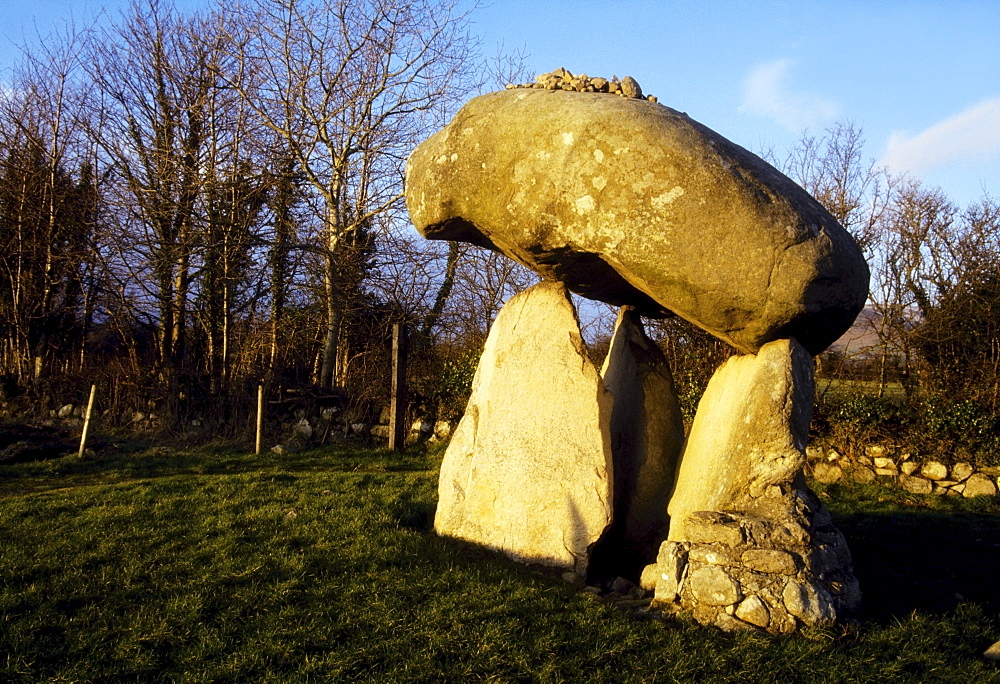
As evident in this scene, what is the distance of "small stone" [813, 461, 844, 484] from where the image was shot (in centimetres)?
1046

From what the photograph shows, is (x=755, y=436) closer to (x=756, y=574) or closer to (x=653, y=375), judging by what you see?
(x=756, y=574)

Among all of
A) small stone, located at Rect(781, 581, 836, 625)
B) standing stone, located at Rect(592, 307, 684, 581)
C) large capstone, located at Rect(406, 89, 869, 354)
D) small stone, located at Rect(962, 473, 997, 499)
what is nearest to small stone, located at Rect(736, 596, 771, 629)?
small stone, located at Rect(781, 581, 836, 625)

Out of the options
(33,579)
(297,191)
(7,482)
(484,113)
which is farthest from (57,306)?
(484,113)

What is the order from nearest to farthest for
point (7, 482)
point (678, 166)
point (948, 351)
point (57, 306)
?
point (678, 166)
point (7, 482)
point (948, 351)
point (57, 306)

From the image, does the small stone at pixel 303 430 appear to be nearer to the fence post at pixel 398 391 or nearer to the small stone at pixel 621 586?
the fence post at pixel 398 391

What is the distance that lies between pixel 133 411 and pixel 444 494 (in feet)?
33.1

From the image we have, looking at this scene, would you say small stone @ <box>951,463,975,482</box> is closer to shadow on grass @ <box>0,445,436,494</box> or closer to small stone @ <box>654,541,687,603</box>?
small stone @ <box>654,541,687,603</box>

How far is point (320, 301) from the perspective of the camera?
16.0m

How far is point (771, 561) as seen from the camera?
461 cm

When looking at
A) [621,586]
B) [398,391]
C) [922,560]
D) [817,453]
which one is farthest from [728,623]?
[398,391]

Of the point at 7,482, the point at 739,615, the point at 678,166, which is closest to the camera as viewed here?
the point at 739,615

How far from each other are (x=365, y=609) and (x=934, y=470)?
8620mm

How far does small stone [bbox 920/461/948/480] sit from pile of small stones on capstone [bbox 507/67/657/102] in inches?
284

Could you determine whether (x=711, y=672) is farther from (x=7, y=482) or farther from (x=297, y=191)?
(x=297, y=191)
